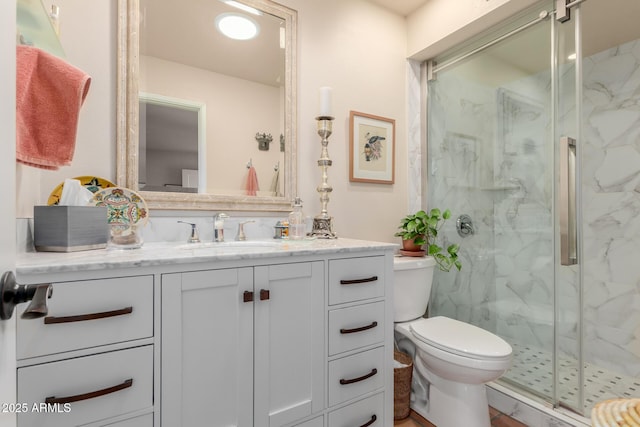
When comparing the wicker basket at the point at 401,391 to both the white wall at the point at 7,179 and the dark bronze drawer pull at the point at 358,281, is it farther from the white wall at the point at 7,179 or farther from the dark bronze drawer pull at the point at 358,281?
the white wall at the point at 7,179

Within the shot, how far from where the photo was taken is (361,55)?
2080 mm

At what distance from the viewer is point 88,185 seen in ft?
4.17

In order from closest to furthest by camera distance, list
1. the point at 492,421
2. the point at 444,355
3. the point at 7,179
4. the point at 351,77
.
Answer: the point at 7,179, the point at 444,355, the point at 492,421, the point at 351,77

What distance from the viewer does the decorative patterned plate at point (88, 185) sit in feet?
3.93

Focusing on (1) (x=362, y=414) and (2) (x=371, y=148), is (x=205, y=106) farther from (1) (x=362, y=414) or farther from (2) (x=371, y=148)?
(1) (x=362, y=414)

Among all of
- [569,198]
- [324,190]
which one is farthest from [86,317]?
[569,198]

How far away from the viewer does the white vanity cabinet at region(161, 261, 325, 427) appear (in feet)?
3.06

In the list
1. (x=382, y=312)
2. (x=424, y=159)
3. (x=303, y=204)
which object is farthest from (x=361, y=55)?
(x=382, y=312)

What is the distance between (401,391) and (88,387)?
4.67 feet

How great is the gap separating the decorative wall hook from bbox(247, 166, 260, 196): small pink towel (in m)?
0.13

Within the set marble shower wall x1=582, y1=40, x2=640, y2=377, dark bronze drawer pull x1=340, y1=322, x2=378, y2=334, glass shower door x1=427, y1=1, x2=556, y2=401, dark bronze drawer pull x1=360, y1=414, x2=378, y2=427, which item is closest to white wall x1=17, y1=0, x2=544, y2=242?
glass shower door x1=427, y1=1, x2=556, y2=401

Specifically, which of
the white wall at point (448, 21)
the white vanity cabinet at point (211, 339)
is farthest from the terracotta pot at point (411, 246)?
the white wall at point (448, 21)

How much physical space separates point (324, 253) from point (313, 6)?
5.11 ft

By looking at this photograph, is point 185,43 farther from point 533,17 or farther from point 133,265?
point 533,17
